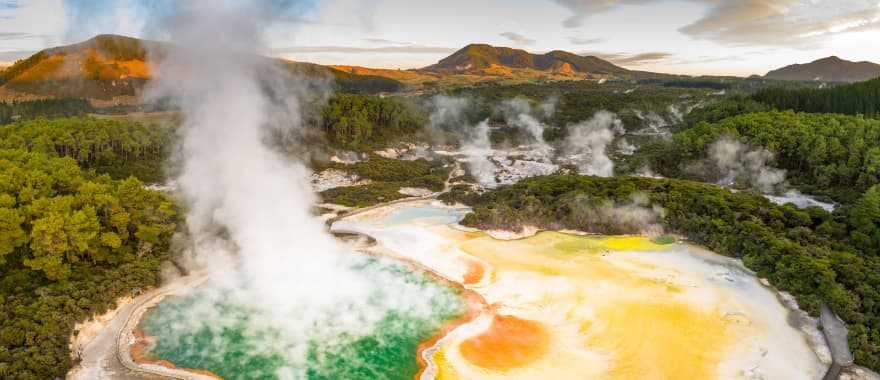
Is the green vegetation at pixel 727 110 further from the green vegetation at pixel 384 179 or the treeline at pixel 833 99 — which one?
the green vegetation at pixel 384 179

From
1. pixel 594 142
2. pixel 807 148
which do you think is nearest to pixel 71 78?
pixel 594 142

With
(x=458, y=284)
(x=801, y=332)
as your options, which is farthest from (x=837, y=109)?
(x=458, y=284)

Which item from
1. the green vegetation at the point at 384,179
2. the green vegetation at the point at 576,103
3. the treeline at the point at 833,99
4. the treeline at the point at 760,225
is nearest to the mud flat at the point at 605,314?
the treeline at the point at 760,225

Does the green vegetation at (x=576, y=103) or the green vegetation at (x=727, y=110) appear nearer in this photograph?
the green vegetation at (x=727, y=110)

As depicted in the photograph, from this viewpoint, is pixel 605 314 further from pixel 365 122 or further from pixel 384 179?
pixel 365 122

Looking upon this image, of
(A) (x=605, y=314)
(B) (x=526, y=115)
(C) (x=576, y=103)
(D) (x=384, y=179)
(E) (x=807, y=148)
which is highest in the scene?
(C) (x=576, y=103)

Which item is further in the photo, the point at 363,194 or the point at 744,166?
the point at 744,166

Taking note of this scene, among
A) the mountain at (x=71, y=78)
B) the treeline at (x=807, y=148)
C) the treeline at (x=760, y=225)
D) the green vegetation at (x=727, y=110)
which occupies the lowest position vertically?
the treeline at (x=760, y=225)
